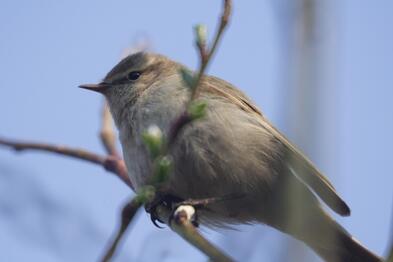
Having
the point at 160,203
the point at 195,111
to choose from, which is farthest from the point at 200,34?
the point at 160,203

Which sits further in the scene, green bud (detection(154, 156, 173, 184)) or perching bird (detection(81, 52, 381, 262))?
perching bird (detection(81, 52, 381, 262))

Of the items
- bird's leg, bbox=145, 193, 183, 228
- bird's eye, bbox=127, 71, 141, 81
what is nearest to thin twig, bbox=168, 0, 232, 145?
bird's leg, bbox=145, 193, 183, 228

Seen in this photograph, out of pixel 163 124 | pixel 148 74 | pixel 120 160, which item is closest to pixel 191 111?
pixel 163 124

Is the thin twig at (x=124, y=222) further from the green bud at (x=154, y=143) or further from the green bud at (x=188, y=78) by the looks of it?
the green bud at (x=188, y=78)

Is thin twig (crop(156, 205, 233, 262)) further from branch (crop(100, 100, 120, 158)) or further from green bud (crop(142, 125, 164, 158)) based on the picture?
branch (crop(100, 100, 120, 158))

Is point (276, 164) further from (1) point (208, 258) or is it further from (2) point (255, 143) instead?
(1) point (208, 258)

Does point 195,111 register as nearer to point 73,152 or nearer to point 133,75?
point 73,152
